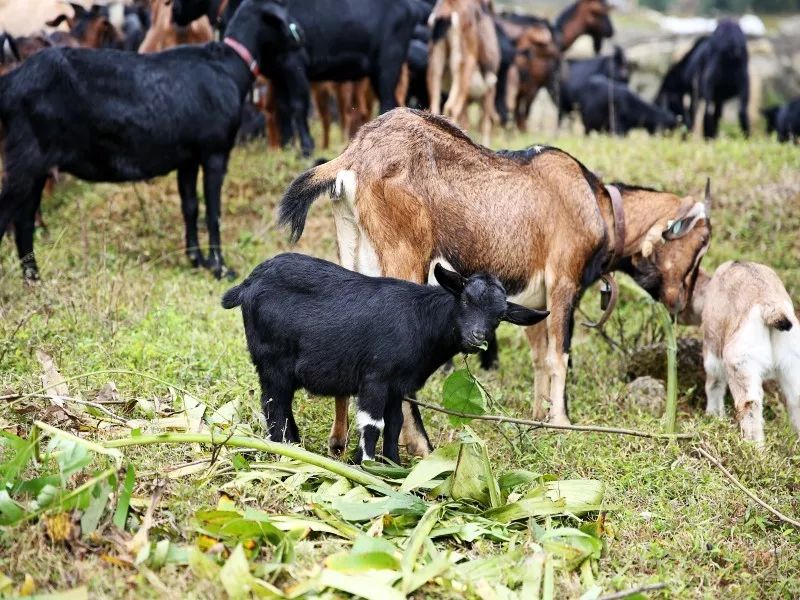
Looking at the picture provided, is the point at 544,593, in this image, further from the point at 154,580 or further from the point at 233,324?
the point at 233,324

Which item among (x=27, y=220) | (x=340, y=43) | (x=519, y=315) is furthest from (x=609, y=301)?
(x=340, y=43)

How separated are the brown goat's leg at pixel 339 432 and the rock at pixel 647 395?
2.22 m

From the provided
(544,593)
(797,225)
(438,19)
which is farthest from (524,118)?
(544,593)

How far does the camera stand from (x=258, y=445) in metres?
4.77

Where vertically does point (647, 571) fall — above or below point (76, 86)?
below

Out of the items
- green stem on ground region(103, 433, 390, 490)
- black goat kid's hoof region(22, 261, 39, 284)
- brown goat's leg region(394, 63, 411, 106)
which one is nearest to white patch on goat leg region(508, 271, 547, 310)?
green stem on ground region(103, 433, 390, 490)

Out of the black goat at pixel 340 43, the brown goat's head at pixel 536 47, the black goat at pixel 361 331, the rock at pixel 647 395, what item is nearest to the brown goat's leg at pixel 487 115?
the black goat at pixel 340 43

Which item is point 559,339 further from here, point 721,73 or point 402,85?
point 721,73

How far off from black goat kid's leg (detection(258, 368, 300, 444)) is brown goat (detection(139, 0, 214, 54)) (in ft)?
22.9

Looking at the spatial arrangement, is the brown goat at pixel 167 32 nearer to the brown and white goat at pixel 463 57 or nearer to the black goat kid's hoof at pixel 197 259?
the brown and white goat at pixel 463 57

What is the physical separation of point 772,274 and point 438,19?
642 centimetres

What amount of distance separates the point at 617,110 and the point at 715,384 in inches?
375

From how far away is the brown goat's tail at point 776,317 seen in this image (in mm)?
6281

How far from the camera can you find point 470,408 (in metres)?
5.40
